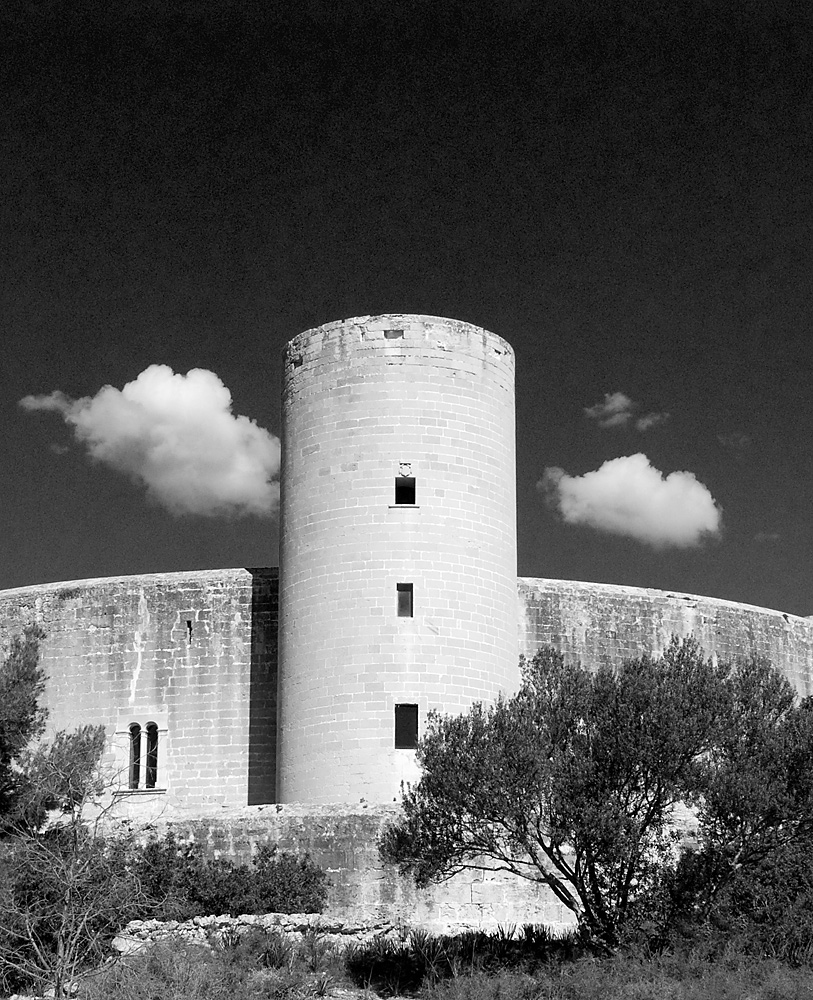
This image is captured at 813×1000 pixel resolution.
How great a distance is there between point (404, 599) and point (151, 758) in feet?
22.7

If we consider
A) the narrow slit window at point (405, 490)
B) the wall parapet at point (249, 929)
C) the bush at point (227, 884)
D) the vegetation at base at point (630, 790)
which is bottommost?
the wall parapet at point (249, 929)

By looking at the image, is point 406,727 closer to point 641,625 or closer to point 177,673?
point 177,673

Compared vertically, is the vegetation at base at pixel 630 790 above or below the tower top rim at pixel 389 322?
below

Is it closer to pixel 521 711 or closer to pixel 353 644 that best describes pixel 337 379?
pixel 353 644

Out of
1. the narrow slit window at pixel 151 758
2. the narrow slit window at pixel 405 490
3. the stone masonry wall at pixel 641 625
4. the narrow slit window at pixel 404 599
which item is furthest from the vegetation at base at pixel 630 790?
the narrow slit window at pixel 151 758

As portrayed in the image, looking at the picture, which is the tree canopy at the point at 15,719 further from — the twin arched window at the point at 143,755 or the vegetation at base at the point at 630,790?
the twin arched window at the point at 143,755

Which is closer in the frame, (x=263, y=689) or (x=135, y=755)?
(x=263, y=689)

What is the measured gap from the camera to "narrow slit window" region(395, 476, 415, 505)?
2714cm

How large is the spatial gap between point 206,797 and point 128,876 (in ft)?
28.5

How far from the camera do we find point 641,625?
32.0 metres

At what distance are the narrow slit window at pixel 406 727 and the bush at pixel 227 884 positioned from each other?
4026mm

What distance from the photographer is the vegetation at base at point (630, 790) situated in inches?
755

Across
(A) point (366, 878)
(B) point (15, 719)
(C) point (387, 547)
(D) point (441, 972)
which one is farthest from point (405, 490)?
(D) point (441, 972)

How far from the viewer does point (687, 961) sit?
18.6 meters
